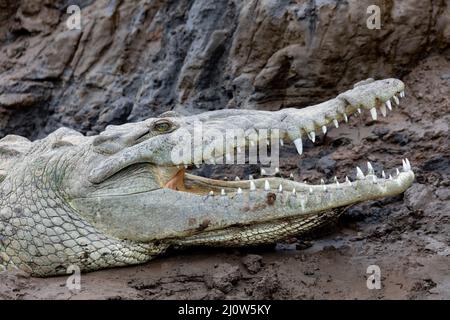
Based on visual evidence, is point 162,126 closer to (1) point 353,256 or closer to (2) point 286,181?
(2) point 286,181

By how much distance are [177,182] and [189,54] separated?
2.23 metres

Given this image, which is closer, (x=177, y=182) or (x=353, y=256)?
(x=353, y=256)

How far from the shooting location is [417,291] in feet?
14.1

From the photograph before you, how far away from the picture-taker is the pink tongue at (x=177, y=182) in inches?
196

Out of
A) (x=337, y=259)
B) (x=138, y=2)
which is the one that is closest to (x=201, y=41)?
(x=138, y=2)

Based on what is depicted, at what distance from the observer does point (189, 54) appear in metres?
7.05

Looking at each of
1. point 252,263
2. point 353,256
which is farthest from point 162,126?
point 353,256

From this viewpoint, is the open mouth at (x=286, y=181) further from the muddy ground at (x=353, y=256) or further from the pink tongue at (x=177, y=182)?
the muddy ground at (x=353, y=256)

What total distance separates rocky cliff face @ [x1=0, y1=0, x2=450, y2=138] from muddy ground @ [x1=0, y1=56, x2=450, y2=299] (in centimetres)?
57

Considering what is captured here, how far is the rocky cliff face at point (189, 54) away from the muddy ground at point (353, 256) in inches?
22.4

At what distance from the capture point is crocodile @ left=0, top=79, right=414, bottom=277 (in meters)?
4.66

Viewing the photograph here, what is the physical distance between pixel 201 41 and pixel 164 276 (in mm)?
2888

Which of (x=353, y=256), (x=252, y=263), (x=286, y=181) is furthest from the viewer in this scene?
(x=286, y=181)

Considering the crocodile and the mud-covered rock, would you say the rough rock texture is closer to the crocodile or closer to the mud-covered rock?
the mud-covered rock
